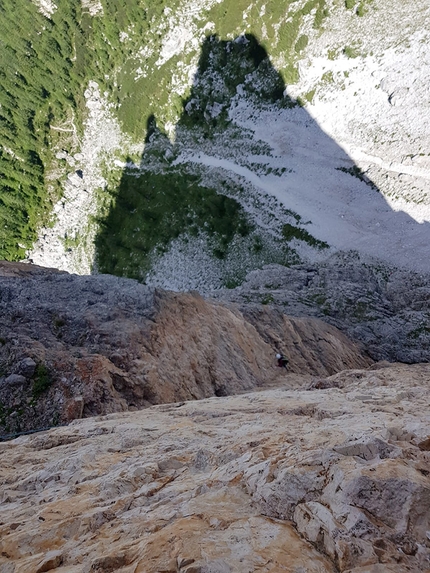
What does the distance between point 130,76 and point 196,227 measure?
97.4 ft

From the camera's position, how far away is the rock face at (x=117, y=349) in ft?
67.9

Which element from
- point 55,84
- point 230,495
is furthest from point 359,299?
point 55,84

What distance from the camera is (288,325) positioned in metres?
33.7

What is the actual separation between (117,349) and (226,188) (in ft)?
107

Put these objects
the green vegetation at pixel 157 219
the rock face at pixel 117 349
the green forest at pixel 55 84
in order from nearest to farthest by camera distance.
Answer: the rock face at pixel 117 349
the green vegetation at pixel 157 219
the green forest at pixel 55 84

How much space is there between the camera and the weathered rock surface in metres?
35.6

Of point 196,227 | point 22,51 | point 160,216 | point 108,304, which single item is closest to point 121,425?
point 108,304

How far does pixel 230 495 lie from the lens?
35.1ft

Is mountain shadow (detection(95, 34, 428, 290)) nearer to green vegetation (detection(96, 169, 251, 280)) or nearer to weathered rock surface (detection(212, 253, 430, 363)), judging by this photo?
green vegetation (detection(96, 169, 251, 280))

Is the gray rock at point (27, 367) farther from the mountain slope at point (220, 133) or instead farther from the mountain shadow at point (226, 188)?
the mountain shadow at point (226, 188)

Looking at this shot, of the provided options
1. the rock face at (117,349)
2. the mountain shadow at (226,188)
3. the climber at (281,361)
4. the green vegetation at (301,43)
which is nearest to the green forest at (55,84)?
the mountain shadow at (226,188)

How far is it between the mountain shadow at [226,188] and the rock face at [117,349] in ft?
56.7

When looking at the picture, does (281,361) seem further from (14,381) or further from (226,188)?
(226,188)

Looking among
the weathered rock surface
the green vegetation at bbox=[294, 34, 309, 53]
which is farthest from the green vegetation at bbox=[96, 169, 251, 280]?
the green vegetation at bbox=[294, 34, 309, 53]
